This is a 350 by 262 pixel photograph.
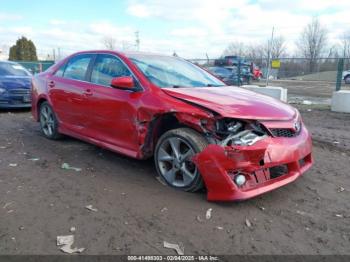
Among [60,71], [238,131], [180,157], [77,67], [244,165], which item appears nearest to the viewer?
[244,165]

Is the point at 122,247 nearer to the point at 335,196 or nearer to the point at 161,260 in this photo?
the point at 161,260

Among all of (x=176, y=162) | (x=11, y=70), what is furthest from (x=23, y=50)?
(x=176, y=162)

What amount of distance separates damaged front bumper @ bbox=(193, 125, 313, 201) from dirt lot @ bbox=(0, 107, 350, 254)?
22 centimetres

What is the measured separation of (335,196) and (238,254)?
1.73 m

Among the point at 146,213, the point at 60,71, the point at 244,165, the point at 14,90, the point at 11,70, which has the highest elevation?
the point at 60,71

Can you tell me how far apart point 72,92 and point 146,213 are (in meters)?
2.66

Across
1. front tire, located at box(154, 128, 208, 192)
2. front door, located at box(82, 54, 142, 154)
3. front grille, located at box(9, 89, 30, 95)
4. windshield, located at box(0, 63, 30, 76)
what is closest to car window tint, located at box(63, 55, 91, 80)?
front door, located at box(82, 54, 142, 154)

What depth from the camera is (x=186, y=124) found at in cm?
379

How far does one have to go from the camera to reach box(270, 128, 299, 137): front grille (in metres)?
3.66

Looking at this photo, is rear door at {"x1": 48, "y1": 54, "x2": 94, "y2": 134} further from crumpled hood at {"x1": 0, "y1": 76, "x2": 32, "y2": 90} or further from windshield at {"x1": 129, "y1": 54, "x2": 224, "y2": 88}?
crumpled hood at {"x1": 0, "y1": 76, "x2": 32, "y2": 90}

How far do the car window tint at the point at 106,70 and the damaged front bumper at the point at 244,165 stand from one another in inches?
67.6

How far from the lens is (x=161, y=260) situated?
2.66 meters

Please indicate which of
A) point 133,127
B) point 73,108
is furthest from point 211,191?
point 73,108

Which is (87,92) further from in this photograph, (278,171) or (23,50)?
(23,50)
